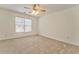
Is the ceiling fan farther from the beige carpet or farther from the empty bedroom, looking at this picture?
the beige carpet

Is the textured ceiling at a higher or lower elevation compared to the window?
higher

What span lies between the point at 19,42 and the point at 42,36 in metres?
0.39

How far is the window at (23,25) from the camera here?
159cm

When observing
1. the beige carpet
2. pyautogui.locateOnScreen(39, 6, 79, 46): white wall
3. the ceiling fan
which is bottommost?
the beige carpet

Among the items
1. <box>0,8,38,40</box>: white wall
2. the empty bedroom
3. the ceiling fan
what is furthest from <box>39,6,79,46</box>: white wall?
<box>0,8,38,40</box>: white wall

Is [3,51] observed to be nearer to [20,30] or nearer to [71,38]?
[20,30]

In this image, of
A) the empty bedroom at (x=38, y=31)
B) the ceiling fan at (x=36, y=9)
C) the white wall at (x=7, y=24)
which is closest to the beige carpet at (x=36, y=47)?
the empty bedroom at (x=38, y=31)

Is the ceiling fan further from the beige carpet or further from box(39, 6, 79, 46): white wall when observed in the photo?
the beige carpet

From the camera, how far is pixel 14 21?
1568mm

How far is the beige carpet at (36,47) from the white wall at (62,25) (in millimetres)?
97

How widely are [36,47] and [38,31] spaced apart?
271 millimetres

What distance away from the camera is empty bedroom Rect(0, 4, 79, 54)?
4.98ft

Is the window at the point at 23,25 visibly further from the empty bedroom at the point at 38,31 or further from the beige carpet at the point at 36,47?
the beige carpet at the point at 36,47

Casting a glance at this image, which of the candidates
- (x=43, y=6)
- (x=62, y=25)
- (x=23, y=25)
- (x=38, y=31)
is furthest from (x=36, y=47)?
(x=43, y=6)
